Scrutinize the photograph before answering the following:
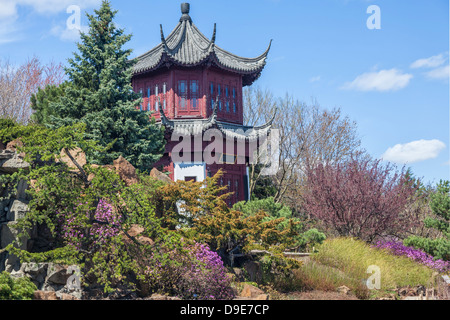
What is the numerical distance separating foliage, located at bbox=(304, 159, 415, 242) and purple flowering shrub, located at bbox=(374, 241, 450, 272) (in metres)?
0.47

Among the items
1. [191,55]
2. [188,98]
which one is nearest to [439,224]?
[188,98]

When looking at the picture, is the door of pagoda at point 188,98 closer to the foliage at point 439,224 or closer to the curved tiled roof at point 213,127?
the curved tiled roof at point 213,127

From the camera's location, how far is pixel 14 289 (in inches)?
247

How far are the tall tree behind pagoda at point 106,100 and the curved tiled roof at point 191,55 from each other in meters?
3.30

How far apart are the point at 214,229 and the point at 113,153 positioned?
460 centimetres

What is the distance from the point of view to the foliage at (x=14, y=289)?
6055 mm

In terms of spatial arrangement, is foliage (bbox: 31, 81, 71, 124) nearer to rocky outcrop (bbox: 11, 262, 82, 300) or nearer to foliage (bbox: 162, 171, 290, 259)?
foliage (bbox: 162, 171, 290, 259)

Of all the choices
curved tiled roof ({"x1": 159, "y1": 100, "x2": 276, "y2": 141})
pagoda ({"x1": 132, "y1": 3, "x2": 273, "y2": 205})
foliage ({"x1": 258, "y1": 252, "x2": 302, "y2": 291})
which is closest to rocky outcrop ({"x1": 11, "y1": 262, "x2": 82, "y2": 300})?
foliage ({"x1": 258, "y1": 252, "x2": 302, "y2": 291})

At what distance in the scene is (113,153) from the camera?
13.1 metres

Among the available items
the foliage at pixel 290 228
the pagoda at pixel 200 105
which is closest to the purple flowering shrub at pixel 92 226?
the foliage at pixel 290 228

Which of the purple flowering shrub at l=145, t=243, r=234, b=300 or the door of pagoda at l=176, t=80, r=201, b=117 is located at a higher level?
the door of pagoda at l=176, t=80, r=201, b=117

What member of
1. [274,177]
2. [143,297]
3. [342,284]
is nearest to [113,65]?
[143,297]

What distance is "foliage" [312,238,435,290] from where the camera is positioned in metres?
11.4

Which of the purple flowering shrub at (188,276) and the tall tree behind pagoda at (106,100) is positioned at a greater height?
the tall tree behind pagoda at (106,100)
